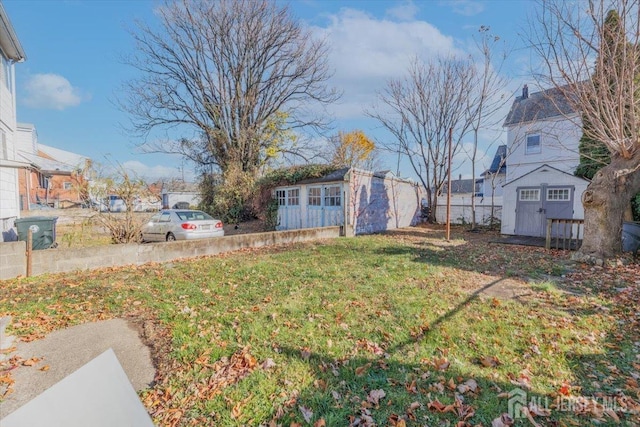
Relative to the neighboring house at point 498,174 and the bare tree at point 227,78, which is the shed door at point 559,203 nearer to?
the neighboring house at point 498,174

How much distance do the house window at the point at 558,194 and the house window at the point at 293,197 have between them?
1091 centimetres

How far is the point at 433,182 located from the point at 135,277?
1687cm

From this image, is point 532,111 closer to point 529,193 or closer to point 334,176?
point 529,193

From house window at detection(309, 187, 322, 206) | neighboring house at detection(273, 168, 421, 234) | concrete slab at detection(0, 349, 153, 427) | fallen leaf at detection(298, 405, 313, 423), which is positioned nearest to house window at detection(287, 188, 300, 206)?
neighboring house at detection(273, 168, 421, 234)

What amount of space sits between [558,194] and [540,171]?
3.67 feet

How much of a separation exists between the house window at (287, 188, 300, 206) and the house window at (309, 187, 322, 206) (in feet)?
3.25

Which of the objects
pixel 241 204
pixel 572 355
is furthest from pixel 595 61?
pixel 241 204

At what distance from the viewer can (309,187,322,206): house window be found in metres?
14.0

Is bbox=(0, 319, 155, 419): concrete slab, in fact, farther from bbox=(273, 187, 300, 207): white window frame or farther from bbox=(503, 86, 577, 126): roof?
bbox=(503, 86, 577, 126): roof

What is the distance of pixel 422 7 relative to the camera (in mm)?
9898

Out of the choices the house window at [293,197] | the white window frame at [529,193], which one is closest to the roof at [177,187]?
the house window at [293,197]

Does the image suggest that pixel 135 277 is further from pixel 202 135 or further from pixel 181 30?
pixel 181 30

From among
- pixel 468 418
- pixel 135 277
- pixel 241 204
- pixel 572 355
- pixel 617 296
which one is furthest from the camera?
pixel 241 204

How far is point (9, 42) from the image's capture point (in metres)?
8.91
